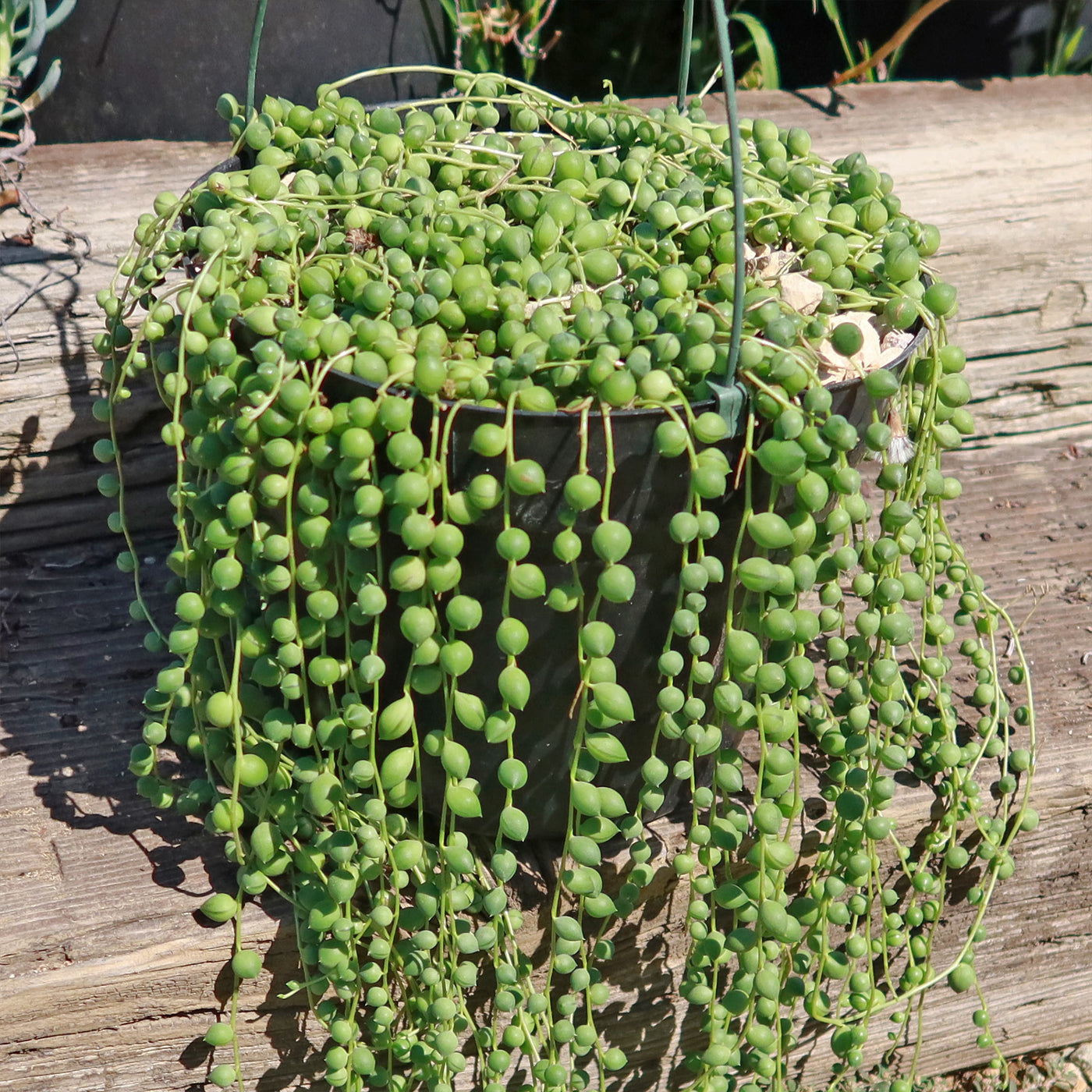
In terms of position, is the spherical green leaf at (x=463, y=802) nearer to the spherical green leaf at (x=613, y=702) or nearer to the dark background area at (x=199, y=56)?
the spherical green leaf at (x=613, y=702)

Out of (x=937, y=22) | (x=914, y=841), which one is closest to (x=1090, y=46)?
(x=937, y=22)

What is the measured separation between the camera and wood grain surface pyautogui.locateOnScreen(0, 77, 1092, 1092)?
2.96ft

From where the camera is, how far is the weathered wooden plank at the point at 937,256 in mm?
1265

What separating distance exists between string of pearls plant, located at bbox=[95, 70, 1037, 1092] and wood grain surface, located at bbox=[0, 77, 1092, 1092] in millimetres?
56

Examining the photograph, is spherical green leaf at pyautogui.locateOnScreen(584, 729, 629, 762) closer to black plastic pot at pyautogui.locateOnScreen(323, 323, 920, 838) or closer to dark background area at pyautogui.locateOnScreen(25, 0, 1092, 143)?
black plastic pot at pyautogui.locateOnScreen(323, 323, 920, 838)

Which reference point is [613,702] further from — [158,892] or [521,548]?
[158,892]

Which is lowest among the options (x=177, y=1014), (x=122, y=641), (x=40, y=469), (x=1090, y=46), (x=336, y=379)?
(x=177, y=1014)

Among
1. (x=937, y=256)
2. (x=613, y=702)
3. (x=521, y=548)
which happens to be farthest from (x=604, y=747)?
(x=937, y=256)

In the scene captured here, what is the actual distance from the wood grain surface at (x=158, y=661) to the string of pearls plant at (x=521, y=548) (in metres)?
0.06

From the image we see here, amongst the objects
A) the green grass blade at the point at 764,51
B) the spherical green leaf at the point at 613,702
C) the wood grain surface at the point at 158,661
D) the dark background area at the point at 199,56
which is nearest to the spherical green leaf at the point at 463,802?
the spherical green leaf at the point at 613,702

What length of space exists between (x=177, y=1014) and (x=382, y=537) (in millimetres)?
446

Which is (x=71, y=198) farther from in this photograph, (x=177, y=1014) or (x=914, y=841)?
(x=914, y=841)

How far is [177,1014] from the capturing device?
91 centimetres

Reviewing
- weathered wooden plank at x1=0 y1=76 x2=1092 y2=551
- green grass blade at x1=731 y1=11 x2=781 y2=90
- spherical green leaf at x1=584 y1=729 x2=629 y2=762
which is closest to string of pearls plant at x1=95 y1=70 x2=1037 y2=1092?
spherical green leaf at x1=584 y1=729 x2=629 y2=762
